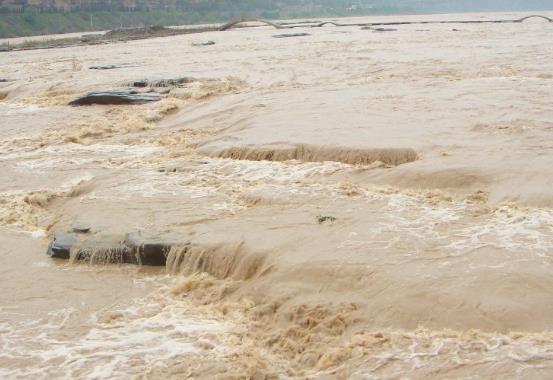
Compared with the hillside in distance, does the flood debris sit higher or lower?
lower

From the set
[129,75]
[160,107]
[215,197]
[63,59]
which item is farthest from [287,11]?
[215,197]

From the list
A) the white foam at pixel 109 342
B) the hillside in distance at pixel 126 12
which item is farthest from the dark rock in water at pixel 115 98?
the hillside in distance at pixel 126 12

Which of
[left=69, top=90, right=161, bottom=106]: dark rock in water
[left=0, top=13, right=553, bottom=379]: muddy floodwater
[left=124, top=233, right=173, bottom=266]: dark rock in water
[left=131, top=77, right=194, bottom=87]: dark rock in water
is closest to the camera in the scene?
[left=0, top=13, right=553, bottom=379]: muddy floodwater

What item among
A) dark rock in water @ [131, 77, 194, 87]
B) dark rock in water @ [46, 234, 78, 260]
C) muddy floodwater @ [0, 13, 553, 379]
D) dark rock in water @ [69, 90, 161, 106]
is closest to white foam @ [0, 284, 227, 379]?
muddy floodwater @ [0, 13, 553, 379]

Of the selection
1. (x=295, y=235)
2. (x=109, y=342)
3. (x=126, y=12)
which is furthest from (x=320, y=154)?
(x=126, y=12)

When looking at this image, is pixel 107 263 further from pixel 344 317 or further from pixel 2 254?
pixel 344 317

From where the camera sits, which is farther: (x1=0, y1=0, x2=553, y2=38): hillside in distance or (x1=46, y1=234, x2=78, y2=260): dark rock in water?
(x1=0, y1=0, x2=553, y2=38): hillside in distance

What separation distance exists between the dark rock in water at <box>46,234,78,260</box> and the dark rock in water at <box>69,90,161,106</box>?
792cm

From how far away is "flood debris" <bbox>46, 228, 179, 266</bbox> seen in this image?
619 centimetres

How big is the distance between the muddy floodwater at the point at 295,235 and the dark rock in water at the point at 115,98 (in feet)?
4.48

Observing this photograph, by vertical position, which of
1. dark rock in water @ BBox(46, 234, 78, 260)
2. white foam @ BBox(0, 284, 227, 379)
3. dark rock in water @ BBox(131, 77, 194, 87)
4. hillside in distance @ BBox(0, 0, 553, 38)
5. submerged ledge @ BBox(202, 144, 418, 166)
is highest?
hillside in distance @ BBox(0, 0, 553, 38)

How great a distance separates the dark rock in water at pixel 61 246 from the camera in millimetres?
6441

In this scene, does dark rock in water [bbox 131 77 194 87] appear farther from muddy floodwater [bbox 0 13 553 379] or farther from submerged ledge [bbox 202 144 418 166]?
submerged ledge [bbox 202 144 418 166]

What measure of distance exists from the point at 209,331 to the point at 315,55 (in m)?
17.8
